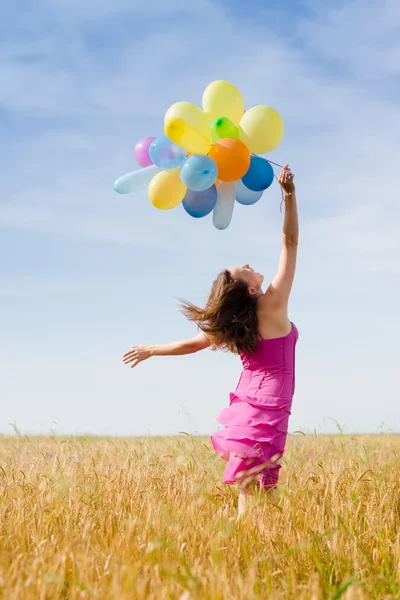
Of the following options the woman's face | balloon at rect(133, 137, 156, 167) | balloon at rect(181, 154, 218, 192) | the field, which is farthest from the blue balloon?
the field

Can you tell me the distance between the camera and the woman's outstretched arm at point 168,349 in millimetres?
5059

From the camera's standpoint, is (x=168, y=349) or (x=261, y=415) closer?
(x=261, y=415)

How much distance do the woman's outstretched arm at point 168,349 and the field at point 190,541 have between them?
86 cm

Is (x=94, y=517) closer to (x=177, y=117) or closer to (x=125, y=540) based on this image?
(x=125, y=540)

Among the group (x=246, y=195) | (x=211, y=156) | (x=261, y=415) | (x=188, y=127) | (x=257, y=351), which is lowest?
(x=261, y=415)

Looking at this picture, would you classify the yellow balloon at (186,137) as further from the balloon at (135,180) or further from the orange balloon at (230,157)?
the balloon at (135,180)

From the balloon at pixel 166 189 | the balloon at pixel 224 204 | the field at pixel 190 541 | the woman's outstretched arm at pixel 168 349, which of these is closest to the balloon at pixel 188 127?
the balloon at pixel 166 189

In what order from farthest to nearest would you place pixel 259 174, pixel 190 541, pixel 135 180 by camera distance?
pixel 135 180
pixel 259 174
pixel 190 541

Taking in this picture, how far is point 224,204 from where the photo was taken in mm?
5082

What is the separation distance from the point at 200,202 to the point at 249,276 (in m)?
0.65

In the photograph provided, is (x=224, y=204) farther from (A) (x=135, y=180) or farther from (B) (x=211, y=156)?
(A) (x=135, y=180)

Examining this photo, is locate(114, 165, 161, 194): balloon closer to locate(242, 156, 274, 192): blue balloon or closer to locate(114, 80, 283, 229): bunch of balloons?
locate(114, 80, 283, 229): bunch of balloons

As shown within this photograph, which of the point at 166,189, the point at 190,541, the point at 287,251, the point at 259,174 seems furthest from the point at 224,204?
the point at 190,541

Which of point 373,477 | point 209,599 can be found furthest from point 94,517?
point 373,477
